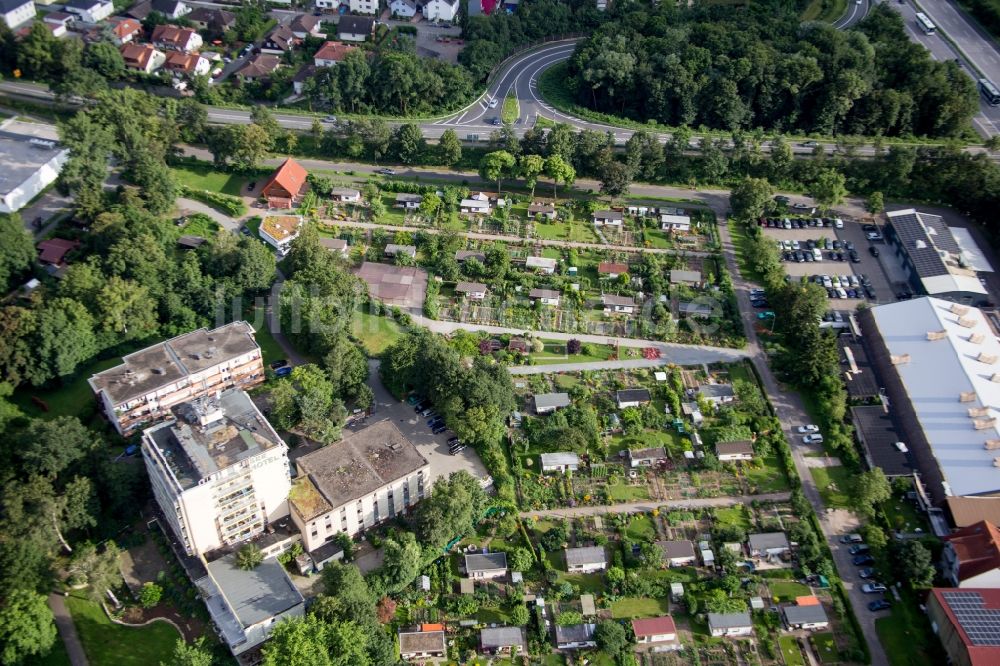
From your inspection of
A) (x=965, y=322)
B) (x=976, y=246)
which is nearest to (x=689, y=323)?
(x=965, y=322)

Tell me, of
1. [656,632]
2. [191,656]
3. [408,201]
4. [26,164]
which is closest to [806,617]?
[656,632]

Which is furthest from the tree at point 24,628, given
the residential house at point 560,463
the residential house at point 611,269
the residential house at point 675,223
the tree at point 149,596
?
the residential house at point 675,223

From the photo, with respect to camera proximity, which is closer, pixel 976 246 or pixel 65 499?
pixel 65 499

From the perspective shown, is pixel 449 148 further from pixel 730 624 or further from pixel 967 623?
pixel 967 623

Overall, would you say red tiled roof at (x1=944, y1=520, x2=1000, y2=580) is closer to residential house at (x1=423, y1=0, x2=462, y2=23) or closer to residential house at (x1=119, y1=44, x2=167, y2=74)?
residential house at (x1=423, y1=0, x2=462, y2=23)

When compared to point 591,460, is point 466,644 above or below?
below

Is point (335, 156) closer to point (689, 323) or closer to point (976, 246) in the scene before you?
point (689, 323)
